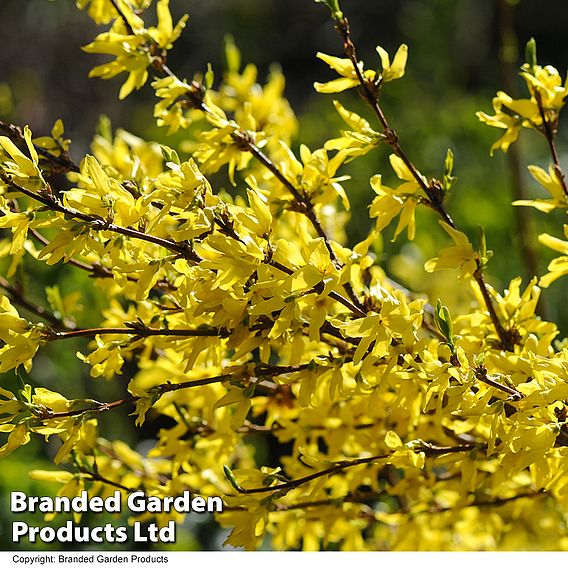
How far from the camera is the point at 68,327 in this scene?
98cm

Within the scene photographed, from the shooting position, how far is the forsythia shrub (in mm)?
667

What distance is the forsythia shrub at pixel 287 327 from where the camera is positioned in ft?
2.19

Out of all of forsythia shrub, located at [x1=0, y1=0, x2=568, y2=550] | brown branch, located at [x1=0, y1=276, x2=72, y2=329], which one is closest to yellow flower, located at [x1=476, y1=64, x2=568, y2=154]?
forsythia shrub, located at [x1=0, y1=0, x2=568, y2=550]

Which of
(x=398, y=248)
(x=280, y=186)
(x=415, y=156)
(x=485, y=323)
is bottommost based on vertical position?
(x=398, y=248)

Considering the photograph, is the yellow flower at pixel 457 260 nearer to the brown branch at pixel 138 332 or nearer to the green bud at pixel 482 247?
the green bud at pixel 482 247

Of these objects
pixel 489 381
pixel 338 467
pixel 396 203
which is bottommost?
pixel 338 467

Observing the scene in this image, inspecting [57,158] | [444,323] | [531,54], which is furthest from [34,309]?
[531,54]

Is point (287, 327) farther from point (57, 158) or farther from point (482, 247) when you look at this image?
point (57, 158)

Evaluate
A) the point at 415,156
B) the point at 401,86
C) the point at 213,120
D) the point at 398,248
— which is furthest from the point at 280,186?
the point at 401,86

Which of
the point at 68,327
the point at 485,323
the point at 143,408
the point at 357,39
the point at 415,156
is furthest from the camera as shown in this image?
the point at 357,39

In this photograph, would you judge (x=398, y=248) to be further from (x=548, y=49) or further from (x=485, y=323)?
(x=548, y=49)

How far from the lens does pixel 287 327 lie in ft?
2.17

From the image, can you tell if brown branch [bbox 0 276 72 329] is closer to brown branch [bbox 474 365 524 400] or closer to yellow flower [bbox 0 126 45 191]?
yellow flower [bbox 0 126 45 191]

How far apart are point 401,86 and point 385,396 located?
2.87m
